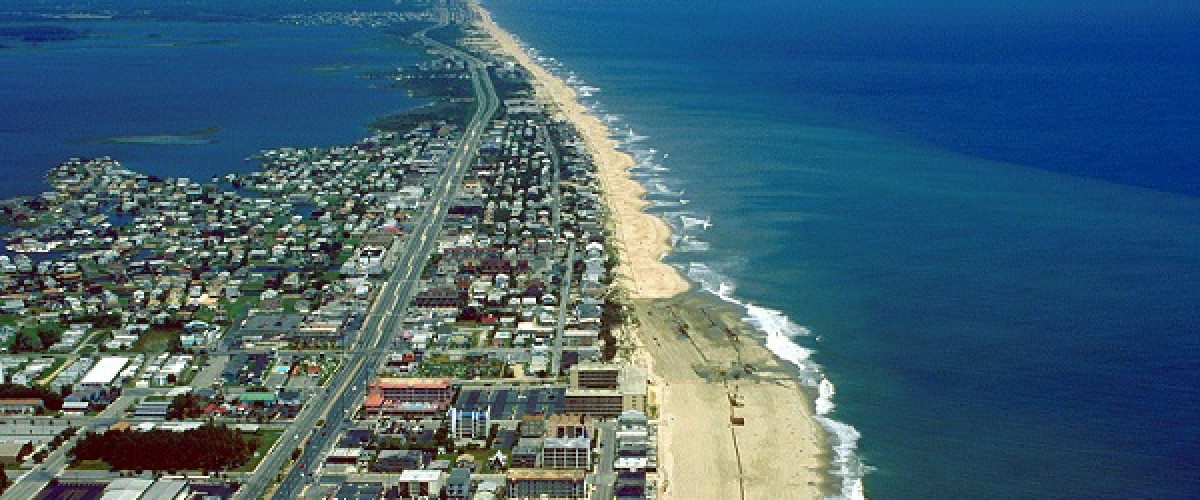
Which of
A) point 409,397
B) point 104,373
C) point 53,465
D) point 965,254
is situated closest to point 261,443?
point 409,397

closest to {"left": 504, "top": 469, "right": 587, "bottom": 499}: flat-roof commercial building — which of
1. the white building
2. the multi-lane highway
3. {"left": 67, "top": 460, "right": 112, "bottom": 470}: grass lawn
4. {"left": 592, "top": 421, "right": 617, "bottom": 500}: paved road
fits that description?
{"left": 592, "top": 421, "right": 617, "bottom": 500}: paved road

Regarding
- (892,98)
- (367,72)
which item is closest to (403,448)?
(892,98)

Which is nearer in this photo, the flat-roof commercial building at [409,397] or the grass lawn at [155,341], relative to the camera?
the flat-roof commercial building at [409,397]

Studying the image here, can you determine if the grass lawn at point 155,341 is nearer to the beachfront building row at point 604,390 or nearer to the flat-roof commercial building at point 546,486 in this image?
the beachfront building row at point 604,390

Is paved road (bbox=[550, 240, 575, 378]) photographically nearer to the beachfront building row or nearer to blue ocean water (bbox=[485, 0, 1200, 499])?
the beachfront building row

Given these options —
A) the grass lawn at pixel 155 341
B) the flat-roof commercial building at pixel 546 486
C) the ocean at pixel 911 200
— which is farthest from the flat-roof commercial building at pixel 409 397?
the ocean at pixel 911 200

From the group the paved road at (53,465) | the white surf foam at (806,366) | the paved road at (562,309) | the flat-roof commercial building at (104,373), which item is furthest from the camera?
the paved road at (562,309)
